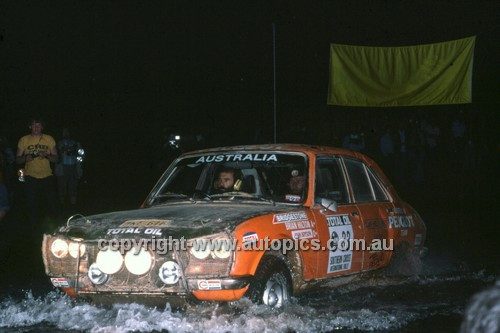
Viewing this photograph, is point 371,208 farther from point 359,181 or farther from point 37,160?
point 37,160

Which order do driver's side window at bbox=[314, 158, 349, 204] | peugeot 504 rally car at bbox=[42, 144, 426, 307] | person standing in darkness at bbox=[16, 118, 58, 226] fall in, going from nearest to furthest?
peugeot 504 rally car at bbox=[42, 144, 426, 307] < driver's side window at bbox=[314, 158, 349, 204] < person standing in darkness at bbox=[16, 118, 58, 226]

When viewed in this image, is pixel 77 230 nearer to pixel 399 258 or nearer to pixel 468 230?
pixel 399 258

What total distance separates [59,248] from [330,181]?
8.74ft

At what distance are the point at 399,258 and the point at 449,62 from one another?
753cm

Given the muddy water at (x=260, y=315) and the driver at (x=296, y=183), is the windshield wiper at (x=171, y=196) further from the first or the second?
the muddy water at (x=260, y=315)

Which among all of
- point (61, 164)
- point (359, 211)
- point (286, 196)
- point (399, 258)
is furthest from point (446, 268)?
point (61, 164)

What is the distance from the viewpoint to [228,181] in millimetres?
8469

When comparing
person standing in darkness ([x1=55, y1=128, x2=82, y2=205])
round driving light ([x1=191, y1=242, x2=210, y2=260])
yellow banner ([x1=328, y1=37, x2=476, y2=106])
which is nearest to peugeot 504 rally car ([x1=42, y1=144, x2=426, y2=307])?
round driving light ([x1=191, y1=242, x2=210, y2=260])

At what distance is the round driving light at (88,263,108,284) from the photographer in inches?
269

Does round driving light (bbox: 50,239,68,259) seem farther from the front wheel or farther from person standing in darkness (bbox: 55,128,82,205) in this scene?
person standing in darkness (bbox: 55,128,82,205)

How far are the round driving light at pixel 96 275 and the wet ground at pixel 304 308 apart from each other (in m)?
0.23

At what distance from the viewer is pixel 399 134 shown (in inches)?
974

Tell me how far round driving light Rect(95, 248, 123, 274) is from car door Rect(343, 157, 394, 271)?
2.51 metres

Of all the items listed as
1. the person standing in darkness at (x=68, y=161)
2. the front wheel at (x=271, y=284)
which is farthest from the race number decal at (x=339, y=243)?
the person standing in darkness at (x=68, y=161)
